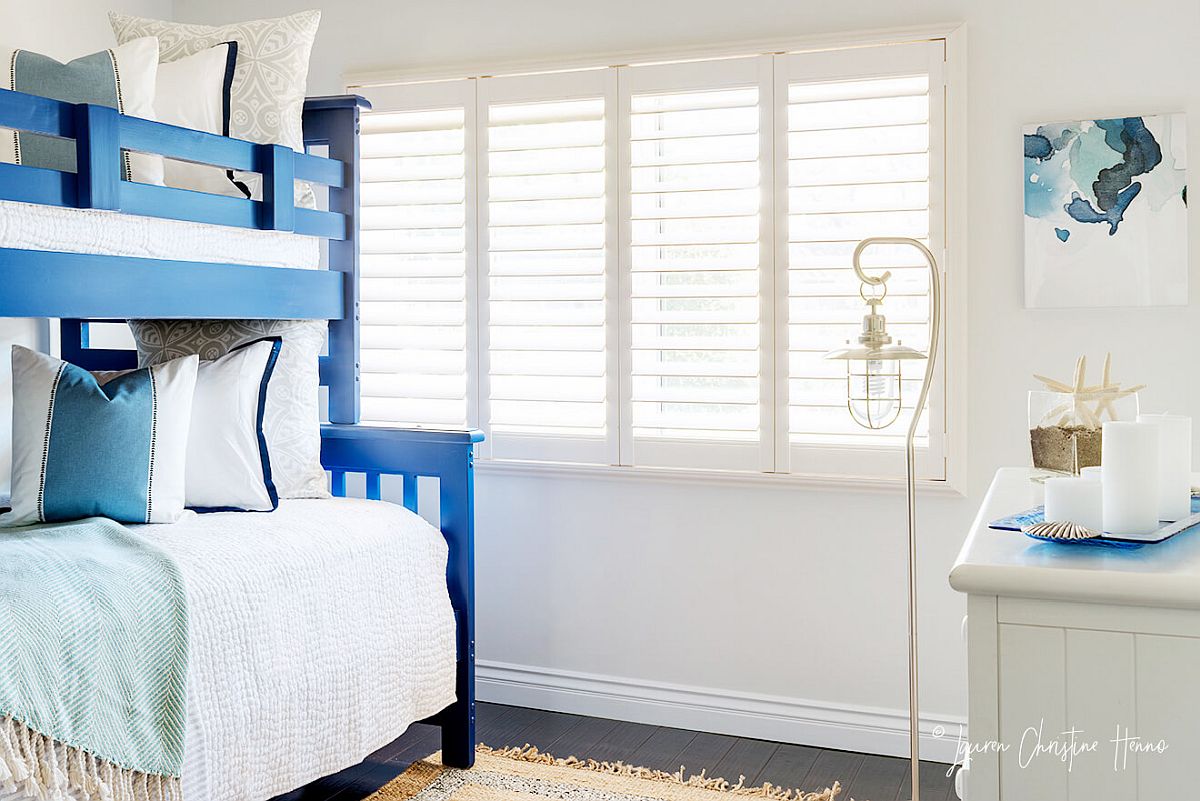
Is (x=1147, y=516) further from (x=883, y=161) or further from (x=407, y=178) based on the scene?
(x=407, y=178)

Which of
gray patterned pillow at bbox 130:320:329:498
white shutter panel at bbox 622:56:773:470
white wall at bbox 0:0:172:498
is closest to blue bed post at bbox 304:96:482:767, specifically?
gray patterned pillow at bbox 130:320:329:498

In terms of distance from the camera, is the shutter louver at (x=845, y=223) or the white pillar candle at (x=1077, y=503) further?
the shutter louver at (x=845, y=223)

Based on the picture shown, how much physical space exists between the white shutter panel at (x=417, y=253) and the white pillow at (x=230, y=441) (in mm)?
785

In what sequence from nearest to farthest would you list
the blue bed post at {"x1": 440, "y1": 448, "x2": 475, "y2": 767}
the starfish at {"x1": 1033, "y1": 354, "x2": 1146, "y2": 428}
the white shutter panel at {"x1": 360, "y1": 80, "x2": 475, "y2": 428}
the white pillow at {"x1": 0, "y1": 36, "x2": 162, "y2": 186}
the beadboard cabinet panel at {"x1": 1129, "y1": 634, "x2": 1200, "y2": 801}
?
the beadboard cabinet panel at {"x1": 1129, "y1": 634, "x2": 1200, "y2": 801}
the starfish at {"x1": 1033, "y1": 354, "x2": 1146, "y2": 428}
the white pillow at {"x1": 0, "y1": 36, "x2": 162, "y2": 186}
the blue bed post at {"x1": 440, "y1": 448, "x2": 475, "y2": 767}
the white shutter panel at {"x1": 360, "y1": 80, "x2": 475, "y2": 428}

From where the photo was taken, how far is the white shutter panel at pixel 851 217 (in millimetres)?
2730

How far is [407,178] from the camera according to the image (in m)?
3.26

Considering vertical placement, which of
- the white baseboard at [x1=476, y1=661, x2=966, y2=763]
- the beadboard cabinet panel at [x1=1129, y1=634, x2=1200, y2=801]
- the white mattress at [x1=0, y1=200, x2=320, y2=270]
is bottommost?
the white baseboard at [x1=476, y1=661, x2=966, y2=763]

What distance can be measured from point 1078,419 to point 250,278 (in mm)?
1715

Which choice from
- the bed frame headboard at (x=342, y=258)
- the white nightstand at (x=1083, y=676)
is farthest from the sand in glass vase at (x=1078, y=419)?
the bed frame headboard at (x=342, y=258)

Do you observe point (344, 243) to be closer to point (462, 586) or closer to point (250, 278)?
point (250, 278)

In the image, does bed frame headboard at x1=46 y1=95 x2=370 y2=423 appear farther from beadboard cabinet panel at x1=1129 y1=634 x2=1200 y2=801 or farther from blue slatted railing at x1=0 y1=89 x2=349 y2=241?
beadboard cabinet panel at x1=1129 y1=634 x2=1200 y2=801

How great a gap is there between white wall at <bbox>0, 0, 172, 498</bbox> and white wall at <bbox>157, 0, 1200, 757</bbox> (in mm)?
445

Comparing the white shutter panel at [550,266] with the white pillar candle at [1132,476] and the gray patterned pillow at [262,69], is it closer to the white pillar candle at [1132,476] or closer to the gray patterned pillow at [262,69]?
the gray patterned pillow at [262,69]

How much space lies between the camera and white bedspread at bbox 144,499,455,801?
76.2 inches
